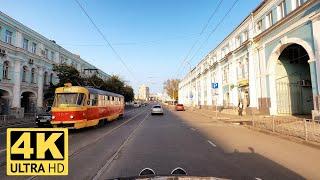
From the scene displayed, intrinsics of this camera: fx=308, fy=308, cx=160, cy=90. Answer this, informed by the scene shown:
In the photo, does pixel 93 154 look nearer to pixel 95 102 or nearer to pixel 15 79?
pixel 95 102

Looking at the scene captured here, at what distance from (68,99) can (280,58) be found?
20.1 metres

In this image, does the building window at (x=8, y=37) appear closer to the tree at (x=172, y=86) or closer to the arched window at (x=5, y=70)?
the arched window at (x=5, y=70)

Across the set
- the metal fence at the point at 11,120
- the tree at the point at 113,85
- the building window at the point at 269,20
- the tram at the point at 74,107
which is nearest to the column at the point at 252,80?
the building window at the point at 269,20

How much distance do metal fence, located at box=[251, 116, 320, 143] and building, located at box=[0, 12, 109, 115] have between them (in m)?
29.2

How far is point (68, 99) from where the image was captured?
64.1 feet

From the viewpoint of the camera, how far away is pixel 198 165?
8609mm

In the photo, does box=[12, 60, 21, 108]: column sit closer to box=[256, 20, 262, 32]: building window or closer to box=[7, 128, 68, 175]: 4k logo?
box=[256, 20, 262, 32]: building window

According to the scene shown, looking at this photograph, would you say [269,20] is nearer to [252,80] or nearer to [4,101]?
[252,80]

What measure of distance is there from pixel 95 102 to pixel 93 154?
38.3 feet

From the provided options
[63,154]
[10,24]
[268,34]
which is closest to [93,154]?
[63,154]

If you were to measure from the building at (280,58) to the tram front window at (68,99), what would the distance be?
15.4m

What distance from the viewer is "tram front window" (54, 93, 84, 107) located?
63.3 ft

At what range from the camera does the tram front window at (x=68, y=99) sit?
760 inches

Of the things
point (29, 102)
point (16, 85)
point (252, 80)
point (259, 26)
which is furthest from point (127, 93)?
point (259, 26)
